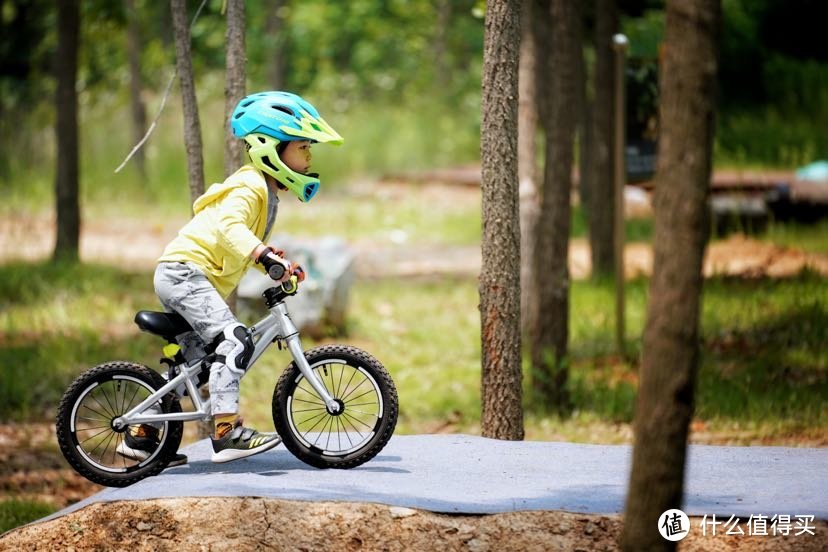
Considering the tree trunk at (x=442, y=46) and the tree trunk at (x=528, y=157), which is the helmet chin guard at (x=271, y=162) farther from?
the tree trunk at (x=442, y=46)

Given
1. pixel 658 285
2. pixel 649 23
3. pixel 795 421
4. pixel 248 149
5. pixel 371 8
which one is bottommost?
pixel 795 421

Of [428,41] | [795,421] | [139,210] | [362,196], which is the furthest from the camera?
[428,41]

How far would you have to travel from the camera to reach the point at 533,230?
38.9 ft

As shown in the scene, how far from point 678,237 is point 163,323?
102 inches

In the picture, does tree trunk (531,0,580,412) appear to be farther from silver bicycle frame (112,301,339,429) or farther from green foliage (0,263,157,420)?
silver bicycle frame (112,301,339,429)

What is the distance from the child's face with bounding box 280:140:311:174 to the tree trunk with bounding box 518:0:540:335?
540cm

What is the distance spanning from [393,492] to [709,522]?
1.33 metres

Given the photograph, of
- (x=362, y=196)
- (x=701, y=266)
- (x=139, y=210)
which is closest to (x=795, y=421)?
(x=701, y=266)

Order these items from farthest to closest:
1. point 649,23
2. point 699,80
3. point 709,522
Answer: point 649,23 < point 709,522 < point 699,80

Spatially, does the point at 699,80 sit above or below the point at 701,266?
above

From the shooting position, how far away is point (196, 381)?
6.11 metres

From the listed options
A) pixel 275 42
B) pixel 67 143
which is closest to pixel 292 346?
pixel 67 143

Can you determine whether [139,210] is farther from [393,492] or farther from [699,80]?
[699,80]

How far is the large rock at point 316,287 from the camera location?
11.9 meters
